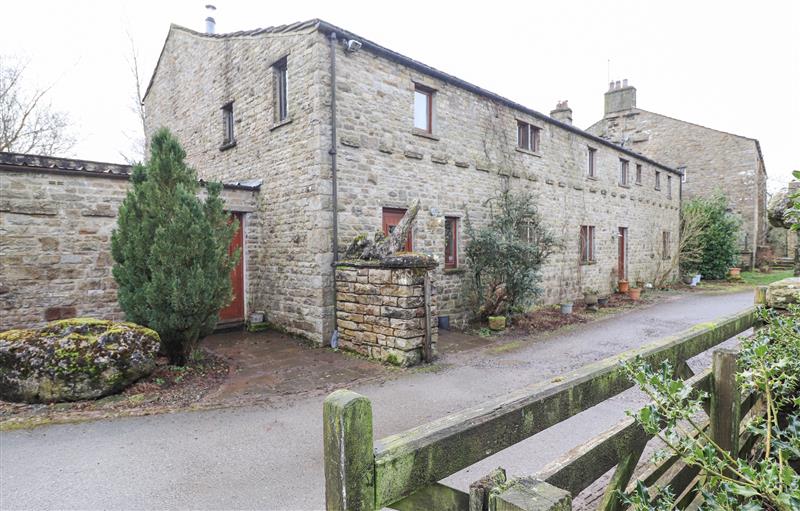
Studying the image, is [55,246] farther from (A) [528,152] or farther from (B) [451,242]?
(A) [528,152]

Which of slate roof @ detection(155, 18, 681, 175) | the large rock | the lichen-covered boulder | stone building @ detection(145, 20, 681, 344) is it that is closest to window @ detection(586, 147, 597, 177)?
stone building @ detection(145, 20, 681, 344)

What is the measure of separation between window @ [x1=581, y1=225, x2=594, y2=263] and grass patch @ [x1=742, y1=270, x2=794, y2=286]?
9045mm

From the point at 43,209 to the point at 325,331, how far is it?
5.31 meters

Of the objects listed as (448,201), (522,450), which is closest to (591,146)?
(448,201)

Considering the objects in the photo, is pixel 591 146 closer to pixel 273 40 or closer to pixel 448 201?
pixel 448 201

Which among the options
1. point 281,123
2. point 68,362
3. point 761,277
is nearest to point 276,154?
point 281,123

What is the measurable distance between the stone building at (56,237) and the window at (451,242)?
6.97m

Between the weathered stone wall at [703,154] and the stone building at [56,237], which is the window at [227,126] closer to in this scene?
the stone building at [56,237]

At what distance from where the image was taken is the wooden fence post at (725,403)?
2.28m

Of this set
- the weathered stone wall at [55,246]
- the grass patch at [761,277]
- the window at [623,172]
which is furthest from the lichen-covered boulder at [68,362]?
the grass patch at [761,277]

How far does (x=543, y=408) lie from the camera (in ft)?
5.04

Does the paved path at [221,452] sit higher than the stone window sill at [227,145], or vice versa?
the stone window sill at [227,145]

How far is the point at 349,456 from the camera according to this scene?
1.08 m

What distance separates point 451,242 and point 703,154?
69.6ft
